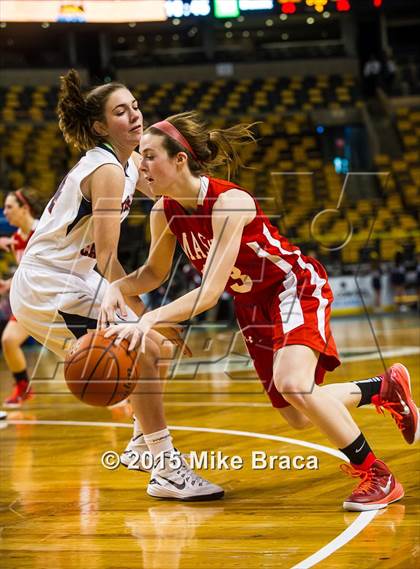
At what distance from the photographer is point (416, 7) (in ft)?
78.5

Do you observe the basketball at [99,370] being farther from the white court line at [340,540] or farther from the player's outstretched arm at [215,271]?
the white court line at [340,540]

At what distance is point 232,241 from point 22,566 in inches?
50.9

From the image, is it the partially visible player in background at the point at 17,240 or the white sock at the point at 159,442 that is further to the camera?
the partially visible player in background at the point at 17,240

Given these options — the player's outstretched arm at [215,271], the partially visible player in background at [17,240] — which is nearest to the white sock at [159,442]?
the player's outstretched arm at [215,271]

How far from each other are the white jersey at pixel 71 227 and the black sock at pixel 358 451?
1284 mm

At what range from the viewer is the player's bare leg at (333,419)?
10.9 ft

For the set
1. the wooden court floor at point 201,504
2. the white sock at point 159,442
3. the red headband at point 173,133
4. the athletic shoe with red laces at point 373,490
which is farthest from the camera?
the white sock at point 159,442

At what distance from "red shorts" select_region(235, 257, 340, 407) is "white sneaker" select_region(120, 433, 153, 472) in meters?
0.78

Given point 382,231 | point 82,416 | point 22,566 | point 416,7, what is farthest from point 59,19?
point 22,566

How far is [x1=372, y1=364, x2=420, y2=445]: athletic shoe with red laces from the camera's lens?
3.86 meters

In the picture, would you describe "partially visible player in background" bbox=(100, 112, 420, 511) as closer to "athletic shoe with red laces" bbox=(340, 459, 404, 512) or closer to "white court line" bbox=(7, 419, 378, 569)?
"athletic shoe with red laces" bbox=(340, 459, 404, 512)

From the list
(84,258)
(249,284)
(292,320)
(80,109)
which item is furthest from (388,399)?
(80,109)

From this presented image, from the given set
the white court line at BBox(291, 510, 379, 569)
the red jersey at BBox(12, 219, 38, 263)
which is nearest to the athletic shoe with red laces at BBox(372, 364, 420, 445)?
the white court line at BBox(291, 510, 379, 569)

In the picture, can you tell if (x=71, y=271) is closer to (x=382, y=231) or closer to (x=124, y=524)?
(x=124, y=524)
